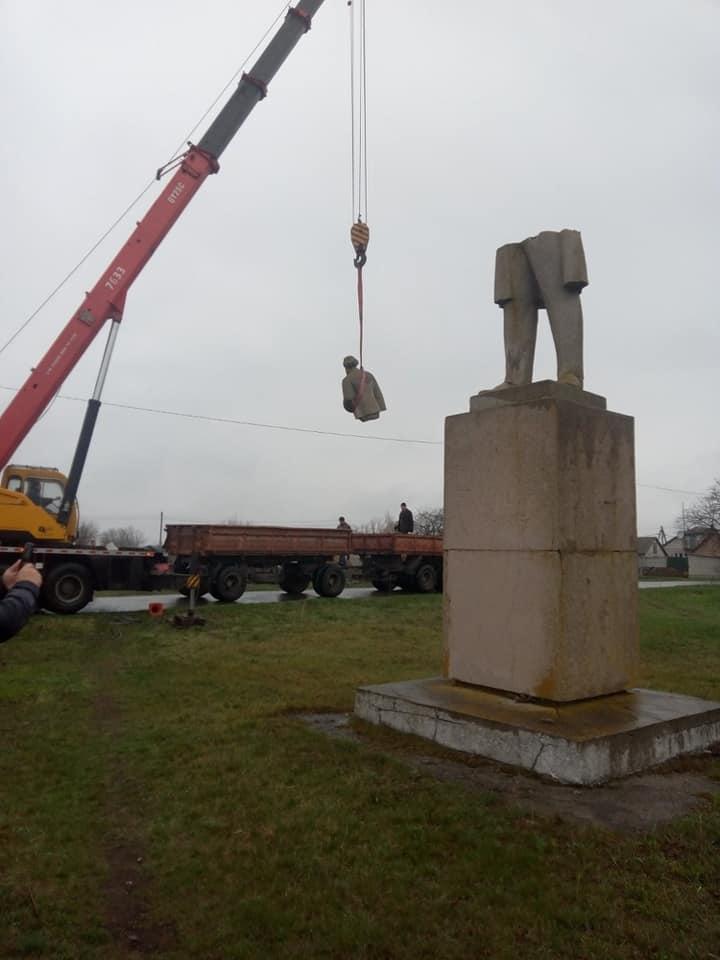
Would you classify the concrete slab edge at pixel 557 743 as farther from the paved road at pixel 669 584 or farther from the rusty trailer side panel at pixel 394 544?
the paved road at pixel 669 584

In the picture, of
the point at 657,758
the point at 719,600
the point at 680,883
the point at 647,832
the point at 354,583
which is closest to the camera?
the point at 680,883

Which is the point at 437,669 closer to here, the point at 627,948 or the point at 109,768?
the point at 109,768

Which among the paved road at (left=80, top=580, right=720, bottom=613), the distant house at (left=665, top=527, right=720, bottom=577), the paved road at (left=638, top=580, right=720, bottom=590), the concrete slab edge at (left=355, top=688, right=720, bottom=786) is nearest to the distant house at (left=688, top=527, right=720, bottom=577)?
the distant house at (left=665, top=527, right=720, bottom=577)

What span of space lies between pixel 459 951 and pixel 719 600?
62.5 feet

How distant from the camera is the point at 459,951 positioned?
2.73m

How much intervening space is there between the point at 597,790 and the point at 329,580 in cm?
1375

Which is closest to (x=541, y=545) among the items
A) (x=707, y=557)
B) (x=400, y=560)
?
(x=400, y=560)

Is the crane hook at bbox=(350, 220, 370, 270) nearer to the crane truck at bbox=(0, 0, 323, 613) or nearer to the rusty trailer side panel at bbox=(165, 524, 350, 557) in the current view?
the crane truck at bbox=(0, 0, 323, 613)

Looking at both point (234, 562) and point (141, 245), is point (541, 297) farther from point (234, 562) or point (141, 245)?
point (234, 562)

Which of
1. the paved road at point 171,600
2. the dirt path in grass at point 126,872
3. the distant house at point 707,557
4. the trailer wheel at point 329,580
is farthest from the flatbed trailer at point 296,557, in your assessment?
the distant house at point 707,557

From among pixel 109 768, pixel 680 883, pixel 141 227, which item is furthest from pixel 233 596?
pixel 680 883

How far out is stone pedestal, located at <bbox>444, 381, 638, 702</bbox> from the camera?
5.01 metres

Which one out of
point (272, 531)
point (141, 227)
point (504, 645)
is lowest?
point (504, 645)

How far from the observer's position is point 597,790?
4.27 metres
